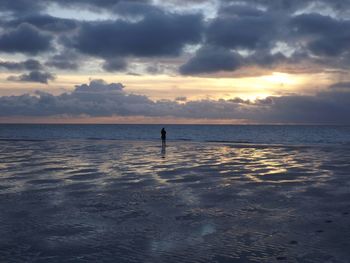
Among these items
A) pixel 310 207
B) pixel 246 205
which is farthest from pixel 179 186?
pixel 310 207

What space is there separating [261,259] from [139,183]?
39.3 ft

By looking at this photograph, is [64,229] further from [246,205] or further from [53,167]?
[53,167]

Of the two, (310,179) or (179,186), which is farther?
(310,179)

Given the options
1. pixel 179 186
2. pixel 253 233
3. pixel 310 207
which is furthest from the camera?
pixel 179 186

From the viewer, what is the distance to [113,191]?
59.4 ft

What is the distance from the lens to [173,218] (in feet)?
42.7

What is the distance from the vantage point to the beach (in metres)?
9.62

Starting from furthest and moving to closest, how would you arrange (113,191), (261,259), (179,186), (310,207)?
(179,186)
(113,191)
(310,207)
(261,259)

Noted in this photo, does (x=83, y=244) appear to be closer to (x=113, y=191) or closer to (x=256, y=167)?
(x=113, y=191)

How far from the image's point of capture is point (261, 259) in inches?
359

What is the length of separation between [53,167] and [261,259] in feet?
70.8

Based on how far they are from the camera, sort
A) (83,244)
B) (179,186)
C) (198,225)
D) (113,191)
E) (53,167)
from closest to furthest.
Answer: (83,244), (198,225), (113,191), (179,186), (53,167)

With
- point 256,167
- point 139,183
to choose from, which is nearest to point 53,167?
point 139,183

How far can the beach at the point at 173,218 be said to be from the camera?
9617mm
